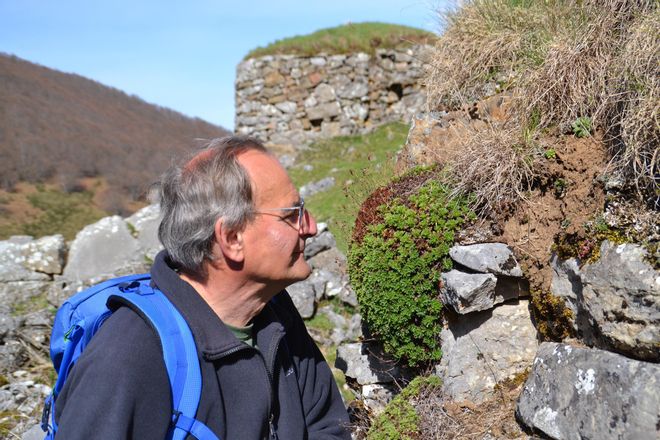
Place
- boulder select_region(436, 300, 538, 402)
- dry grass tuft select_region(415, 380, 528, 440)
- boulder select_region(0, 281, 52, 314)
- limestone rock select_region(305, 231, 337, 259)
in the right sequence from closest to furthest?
1. dry grass tuft select_region(415, 380, 528, 440)
2. boulder select_region(436, 300, 538, 402)
3. boulder select_region(0, 281, 52, 314)
4. limestone rock select_region(305, 231, 337, 259)

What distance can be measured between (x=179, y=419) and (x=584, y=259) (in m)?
2.10

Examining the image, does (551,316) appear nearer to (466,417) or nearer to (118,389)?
(466,417)

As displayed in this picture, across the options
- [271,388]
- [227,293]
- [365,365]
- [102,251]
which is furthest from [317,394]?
[102,251]

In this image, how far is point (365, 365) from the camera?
4.30 m

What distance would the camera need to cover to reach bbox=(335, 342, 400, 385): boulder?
13.7 feet

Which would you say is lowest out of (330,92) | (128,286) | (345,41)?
(128,286)

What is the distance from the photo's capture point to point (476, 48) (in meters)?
5.09

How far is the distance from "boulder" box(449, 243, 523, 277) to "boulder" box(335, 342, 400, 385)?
1055 millimetres

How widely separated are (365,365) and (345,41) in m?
15.0

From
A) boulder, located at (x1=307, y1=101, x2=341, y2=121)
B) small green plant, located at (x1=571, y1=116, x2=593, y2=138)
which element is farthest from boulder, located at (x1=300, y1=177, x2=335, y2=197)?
small green plant, located at (x1=571, y1=116, x2=593, y2=138)

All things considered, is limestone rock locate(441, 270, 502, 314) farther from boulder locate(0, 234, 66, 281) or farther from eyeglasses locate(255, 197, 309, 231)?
boulder locate(0, 234, 66, 281)

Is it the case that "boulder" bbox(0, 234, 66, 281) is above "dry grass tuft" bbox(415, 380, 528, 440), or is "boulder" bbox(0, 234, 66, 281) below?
above

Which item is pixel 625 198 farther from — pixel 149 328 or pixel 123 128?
pixel 123 128

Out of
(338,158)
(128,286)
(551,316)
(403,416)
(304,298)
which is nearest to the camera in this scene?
(128,286)
